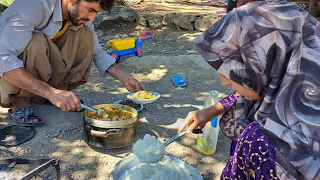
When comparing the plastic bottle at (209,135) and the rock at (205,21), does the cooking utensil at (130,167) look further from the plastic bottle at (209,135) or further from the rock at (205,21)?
the rock at (205,21)

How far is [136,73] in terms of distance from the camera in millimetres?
4703

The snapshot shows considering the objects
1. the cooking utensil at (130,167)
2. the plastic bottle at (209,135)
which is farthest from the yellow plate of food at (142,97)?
the cooking utensil at (130,167)

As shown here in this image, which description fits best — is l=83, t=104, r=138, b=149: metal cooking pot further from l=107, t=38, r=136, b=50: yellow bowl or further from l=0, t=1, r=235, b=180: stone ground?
l=107, t=38, r=136, b=50: yellow bowl

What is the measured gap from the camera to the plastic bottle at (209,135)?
257cm

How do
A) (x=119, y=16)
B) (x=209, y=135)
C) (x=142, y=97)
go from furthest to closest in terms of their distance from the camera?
(x=119, y=16) < (x=142, y=97) < (x=209, y=135)

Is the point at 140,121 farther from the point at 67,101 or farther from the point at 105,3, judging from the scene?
the point at 105,3

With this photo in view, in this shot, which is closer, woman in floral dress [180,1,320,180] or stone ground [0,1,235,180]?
woman in floral dress [180,1,320,180]

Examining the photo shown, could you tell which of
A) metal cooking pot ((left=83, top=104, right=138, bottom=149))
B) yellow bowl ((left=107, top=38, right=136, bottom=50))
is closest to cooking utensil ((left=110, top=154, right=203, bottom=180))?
Answer: metal cooking pot ((left=83, top=104, right=138, bottom=149))

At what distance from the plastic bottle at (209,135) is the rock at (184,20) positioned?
513cm

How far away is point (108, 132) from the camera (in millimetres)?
2463

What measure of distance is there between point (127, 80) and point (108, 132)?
786 mm

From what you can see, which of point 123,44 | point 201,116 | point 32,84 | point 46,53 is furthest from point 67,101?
point 123,44

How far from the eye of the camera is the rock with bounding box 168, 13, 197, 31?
298 inches

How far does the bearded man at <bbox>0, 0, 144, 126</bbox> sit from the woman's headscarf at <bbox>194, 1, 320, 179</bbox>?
1405 mm
